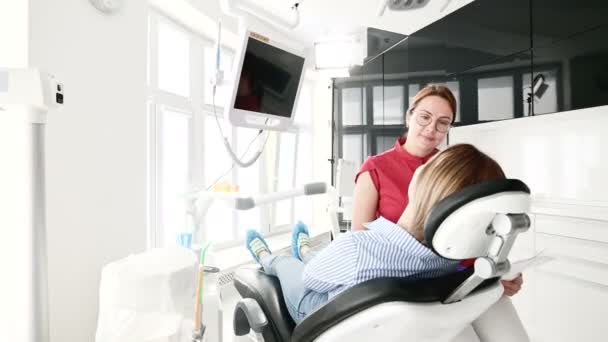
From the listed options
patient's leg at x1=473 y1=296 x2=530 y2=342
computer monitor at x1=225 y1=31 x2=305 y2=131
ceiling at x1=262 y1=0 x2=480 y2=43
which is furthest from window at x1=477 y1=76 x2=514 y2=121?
patient's leg at x1=473 y1=296 x2=530 y2=342

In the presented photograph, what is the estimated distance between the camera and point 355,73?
14.4 feet

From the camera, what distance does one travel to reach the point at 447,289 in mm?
825

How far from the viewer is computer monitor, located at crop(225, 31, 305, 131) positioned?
1601mm

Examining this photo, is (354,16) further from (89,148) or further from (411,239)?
(411,239)

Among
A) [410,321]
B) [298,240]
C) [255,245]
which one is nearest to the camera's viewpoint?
[410,321]

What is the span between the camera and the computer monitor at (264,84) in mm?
1601

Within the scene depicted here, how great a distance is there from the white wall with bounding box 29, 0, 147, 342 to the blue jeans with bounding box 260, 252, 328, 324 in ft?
2.59

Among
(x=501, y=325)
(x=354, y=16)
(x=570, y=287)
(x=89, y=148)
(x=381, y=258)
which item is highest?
(x=354, y=16)

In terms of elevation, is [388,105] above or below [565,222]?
above

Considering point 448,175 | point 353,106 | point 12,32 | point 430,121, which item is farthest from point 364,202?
point 353,106

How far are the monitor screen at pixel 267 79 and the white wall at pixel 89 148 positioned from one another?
1.94 ft

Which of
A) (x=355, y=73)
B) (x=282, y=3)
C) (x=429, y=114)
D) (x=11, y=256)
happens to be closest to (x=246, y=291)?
(x=11, y=256)

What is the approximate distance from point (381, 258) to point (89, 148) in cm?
135

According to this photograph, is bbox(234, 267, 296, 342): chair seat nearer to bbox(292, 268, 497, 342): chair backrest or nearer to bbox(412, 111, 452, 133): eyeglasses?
bbox(292, 268, 497, 342): chair backrest
